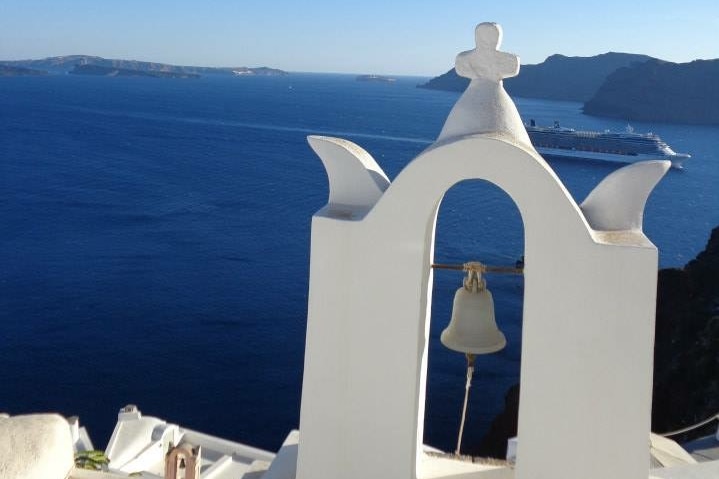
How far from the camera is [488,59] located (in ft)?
8.39

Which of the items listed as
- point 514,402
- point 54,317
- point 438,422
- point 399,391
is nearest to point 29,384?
point 54,317

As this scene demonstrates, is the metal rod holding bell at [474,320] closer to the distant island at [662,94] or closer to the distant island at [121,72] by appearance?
the distant island at [662,94]

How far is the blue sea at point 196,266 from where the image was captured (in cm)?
1866

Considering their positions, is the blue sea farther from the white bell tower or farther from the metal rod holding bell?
the metal rod holding bell

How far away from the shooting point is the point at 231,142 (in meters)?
55.4

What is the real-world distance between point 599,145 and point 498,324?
100ft

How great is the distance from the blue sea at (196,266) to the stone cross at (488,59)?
0.54 metres

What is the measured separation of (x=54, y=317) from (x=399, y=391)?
22.4 metres

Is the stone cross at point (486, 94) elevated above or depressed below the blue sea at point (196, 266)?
above

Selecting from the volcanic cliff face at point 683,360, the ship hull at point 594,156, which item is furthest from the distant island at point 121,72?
the volcanic cliff face at point 683,360

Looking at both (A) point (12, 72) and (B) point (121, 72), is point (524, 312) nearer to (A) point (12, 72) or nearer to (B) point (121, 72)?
(A) point (12, 72)

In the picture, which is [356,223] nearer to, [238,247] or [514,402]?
[514,402]

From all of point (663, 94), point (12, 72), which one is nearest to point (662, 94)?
point (663, 94)

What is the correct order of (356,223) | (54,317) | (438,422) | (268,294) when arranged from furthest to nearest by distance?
1. (268,294)
2. (54,317)
3. (438,422)
4. (356,223)
